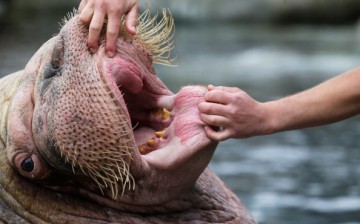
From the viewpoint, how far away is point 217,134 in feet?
11.9

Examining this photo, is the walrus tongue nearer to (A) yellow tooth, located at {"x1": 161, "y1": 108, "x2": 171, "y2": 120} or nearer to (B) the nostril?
(A) yellow tooth, located at {"x1": 161, "y1": 108, "x2": 171, "y2": 120}

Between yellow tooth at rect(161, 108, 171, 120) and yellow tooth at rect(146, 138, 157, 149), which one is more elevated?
yellow tooth at rect(161, 108, 171, 120)

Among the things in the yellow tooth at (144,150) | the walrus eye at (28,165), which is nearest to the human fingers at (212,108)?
the yellow tooth at (144,150)

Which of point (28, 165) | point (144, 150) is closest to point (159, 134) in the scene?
point (144, 150)

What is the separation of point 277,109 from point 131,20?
80 cm

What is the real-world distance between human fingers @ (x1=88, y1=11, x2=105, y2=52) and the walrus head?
0.03 metres

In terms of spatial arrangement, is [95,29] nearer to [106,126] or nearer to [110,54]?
[110,54]

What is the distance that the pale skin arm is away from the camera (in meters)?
3.62

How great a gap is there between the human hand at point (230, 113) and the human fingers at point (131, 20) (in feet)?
1.54

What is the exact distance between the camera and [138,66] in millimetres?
3840

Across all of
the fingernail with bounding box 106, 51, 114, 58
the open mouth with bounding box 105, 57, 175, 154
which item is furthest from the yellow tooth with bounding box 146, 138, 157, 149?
the fingernail with bounding box 106, 51, 114, 58

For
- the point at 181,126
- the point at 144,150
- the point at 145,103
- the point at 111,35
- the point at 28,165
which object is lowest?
the point at 28,165

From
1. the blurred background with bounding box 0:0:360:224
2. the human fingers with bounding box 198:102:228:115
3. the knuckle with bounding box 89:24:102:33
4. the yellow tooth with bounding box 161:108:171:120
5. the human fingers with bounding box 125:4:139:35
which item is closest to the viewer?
the human fingers with bounding box 198:102:228:115

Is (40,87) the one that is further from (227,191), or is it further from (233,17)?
(233,17)
